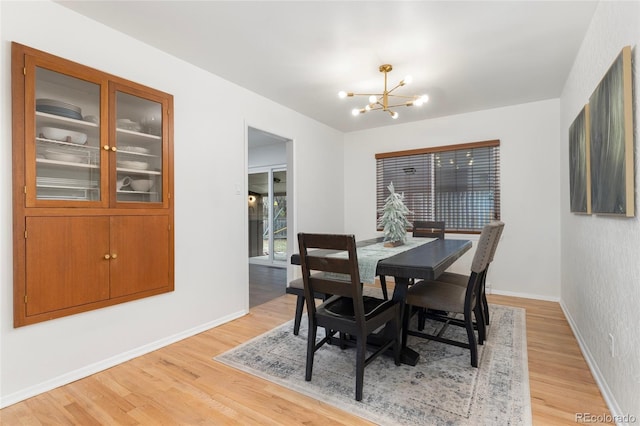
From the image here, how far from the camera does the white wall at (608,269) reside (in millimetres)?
1435

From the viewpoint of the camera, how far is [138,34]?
2.36 metres

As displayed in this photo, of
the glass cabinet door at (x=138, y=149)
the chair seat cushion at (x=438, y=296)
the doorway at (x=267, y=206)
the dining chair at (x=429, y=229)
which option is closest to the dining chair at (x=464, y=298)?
the chair seat cushion at (x=438, y=296)

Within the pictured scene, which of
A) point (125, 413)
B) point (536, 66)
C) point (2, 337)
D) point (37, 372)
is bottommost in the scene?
point (125, 413)

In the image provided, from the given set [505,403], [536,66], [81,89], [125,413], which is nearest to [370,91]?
[536,66]

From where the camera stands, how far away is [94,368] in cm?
216

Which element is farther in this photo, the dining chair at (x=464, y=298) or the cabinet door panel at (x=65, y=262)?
the dining chair at (x=464, y=298)

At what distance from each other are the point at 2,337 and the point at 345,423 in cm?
200

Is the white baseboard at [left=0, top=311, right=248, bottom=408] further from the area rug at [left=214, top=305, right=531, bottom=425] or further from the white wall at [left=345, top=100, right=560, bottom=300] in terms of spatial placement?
the white wall at [left=345, top=100, right=560, bottom=300]

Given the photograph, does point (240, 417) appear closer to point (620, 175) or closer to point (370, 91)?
point (620, 175)

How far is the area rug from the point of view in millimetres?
1698

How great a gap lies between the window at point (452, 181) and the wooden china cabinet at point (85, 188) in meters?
3.34

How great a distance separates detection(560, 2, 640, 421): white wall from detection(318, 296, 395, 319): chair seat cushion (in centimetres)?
120

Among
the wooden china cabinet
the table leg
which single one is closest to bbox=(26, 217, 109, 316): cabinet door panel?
the wooden china cabinet

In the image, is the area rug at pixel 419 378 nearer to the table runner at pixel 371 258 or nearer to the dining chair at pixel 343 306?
the dining chair at pixel 343 306
